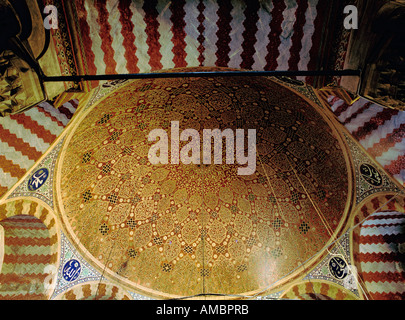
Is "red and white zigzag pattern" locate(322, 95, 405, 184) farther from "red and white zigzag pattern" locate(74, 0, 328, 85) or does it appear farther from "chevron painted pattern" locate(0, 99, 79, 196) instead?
"chevron painted pattern" locate(0, 99, 79, 196)

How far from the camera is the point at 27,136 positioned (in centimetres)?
530

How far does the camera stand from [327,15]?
418 cm

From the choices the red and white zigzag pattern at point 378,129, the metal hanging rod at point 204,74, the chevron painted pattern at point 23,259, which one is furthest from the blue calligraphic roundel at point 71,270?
the red and white zigzag pattern at point 378,129

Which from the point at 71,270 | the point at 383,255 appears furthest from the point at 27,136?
the point at 383,255

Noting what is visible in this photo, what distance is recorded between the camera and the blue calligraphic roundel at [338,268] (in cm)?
641

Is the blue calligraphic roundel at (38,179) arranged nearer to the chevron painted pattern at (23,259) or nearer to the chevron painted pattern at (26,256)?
the chevron painted pattern at (26,256)


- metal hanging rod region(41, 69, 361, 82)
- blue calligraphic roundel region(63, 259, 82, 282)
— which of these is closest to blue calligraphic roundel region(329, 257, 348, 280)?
metal hanging rod region(41, 69, 361, 82)

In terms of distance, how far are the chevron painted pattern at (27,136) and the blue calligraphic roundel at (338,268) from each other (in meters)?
6.31

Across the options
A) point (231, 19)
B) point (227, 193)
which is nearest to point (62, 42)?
point (231, 19)

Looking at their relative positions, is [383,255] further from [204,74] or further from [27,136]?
[27,136]

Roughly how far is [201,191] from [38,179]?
366 centimetres

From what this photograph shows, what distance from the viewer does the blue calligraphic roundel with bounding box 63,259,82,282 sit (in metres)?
6.33

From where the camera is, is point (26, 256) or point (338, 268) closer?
point (26, 256)

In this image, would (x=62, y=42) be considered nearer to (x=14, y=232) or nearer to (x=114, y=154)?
(x=114, y=154)
